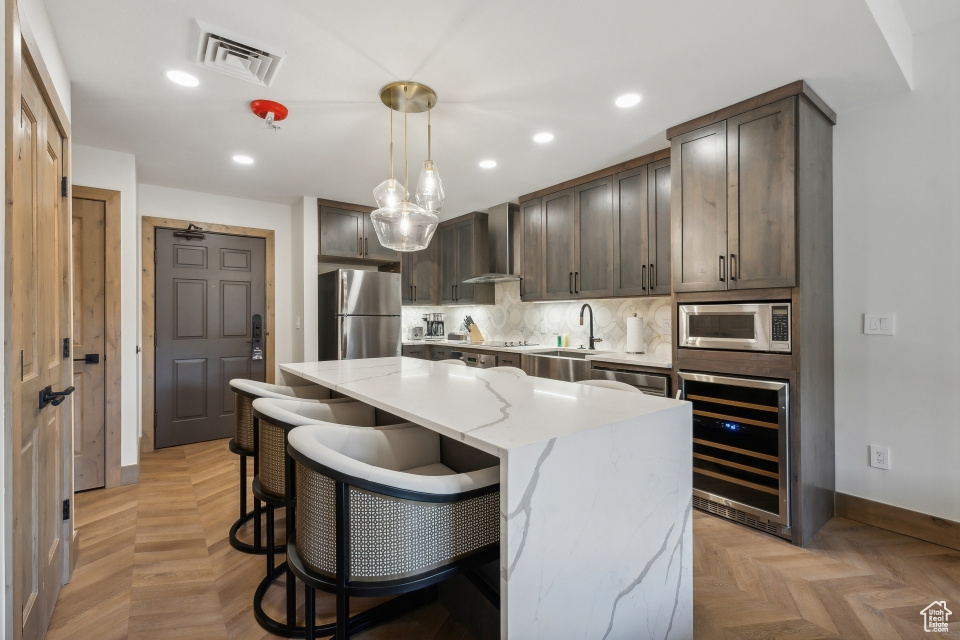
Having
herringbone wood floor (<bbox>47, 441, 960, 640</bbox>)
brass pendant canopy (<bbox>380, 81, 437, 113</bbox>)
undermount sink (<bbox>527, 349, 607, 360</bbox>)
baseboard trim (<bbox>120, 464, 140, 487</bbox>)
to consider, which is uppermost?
brass pendant canopy (<bbox>380, 81, 437, 113</bbox>)

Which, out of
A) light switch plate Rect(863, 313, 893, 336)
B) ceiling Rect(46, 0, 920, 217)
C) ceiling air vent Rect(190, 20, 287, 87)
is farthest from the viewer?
light switch plate Rect(863, 313, 893, 336)

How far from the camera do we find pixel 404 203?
7.88 feet

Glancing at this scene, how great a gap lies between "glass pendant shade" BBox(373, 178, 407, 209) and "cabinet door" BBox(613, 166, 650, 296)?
1.83 metres

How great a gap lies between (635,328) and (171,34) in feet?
11.1

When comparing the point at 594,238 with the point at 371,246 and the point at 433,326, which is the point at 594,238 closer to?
the point at 371,246

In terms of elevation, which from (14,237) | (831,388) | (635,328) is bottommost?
(831,388)

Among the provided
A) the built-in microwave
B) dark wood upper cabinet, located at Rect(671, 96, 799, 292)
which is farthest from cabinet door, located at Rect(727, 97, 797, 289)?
the built-in microwave

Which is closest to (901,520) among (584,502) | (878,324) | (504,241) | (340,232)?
(878,324)

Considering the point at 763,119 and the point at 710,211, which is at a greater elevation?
the point at 763,119

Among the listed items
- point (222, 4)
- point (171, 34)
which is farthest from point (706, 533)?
point (171, 34)

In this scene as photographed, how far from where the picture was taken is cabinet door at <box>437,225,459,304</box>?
529 centimetres

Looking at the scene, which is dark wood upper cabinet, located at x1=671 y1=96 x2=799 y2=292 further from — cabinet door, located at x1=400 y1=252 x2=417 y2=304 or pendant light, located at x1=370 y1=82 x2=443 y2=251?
cabinet door, located at x1=400 y1=252 x2=417 y2=304

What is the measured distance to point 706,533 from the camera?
2445mm

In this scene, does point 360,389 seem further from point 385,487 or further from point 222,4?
point 222,4
